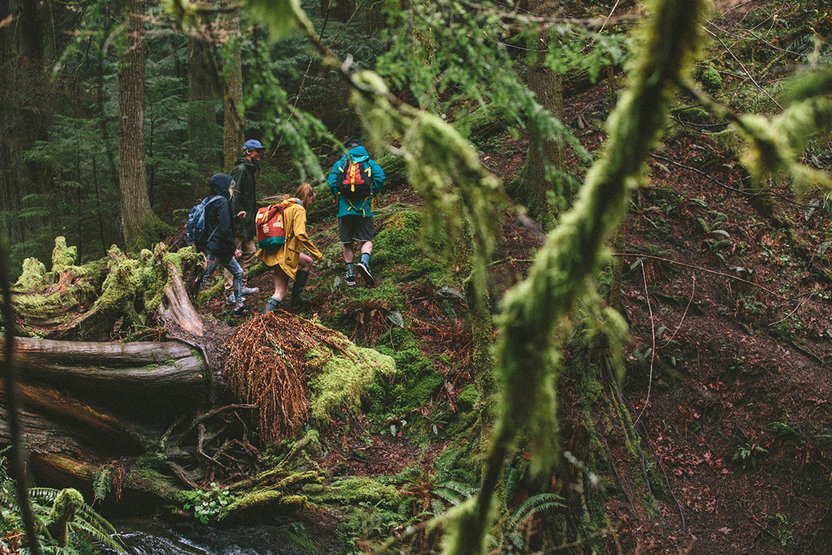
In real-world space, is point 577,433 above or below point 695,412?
above

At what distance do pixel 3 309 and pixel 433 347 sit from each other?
23.0 ft

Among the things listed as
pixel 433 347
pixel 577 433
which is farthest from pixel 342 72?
pixel 433 347

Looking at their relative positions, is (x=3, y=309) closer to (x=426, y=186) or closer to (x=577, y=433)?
(x=426, y=186)

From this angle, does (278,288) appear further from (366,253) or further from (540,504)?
(540,504)

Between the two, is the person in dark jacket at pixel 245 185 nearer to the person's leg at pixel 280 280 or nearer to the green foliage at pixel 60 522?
the person's leg at pixel 280 280

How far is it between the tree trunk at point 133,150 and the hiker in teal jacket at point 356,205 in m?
5.30

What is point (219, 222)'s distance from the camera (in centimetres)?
923

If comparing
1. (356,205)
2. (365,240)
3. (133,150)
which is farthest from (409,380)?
(133,150)

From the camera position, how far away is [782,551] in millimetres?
7168

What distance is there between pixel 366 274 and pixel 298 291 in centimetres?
103

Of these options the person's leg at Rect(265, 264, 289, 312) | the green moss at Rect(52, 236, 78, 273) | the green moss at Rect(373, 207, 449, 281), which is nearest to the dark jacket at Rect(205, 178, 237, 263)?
the person's leg at Rect(265, 264, 289, 312)

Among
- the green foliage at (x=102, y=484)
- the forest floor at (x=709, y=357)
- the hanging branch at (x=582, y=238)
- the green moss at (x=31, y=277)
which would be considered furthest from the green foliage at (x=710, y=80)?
the hanging branch at (x=582, y=238)

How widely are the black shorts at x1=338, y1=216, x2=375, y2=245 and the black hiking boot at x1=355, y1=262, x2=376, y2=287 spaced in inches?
16.9

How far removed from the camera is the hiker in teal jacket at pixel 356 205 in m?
9.39
